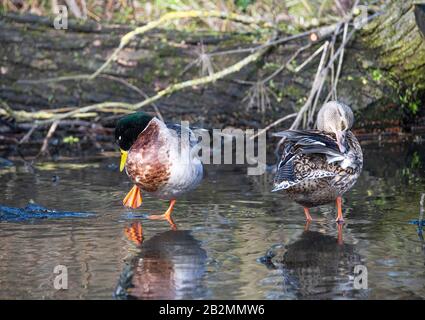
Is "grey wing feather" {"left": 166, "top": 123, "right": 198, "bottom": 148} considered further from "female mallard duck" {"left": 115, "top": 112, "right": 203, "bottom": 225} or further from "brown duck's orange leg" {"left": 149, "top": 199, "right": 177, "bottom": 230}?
"brown duck's orange leg" {"left": 149, "top": 199, "right": 177, "bottom": 230}

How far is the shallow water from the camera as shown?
14.4 feet

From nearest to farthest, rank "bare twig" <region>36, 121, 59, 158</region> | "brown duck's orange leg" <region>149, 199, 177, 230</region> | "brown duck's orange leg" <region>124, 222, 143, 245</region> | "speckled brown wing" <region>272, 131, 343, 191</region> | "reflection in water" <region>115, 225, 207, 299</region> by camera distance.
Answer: "reflection in water" <region>115, 225, 207, 299</region>, "brown duck's orange leg" <region>124, 222, 143, 245</region>, "speckled brown wing" <region>272, 131, 343, 191</region>, "brown duck's orange leg" <region>149, 199, 177, 230</region>, "bare twig" <region>36, 121, 59, 158</region>

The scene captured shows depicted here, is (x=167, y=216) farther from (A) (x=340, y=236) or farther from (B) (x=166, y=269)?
(B) (x=166, y=269)

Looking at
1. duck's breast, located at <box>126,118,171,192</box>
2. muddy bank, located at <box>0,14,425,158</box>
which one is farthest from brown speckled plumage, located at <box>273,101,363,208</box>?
muddy bank, located at <box>0,14,425,158</box>

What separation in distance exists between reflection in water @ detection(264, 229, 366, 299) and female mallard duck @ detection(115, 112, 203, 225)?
1007 millimetres

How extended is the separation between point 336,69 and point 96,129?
9.97 feet

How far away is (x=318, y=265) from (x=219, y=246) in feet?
2.43

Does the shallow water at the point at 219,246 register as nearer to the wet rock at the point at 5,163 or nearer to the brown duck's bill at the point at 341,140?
the brown duck's bill at the point at 341,140

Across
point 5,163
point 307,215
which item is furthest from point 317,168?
point 5,163

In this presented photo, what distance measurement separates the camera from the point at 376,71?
403 inches
